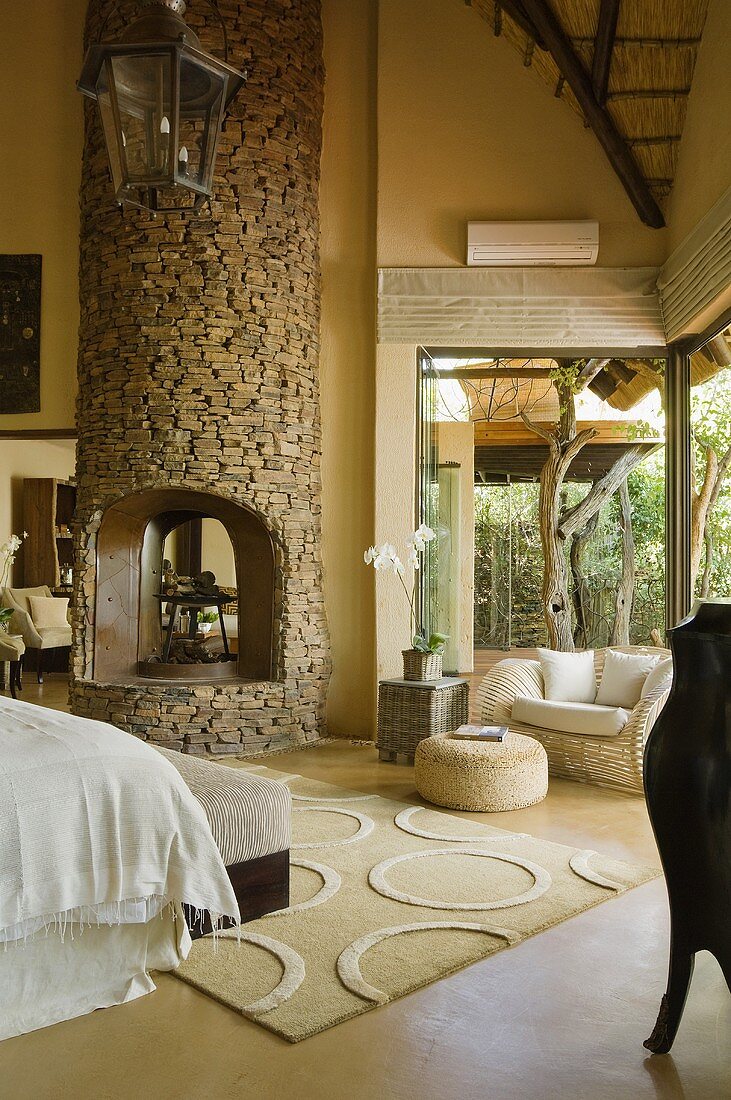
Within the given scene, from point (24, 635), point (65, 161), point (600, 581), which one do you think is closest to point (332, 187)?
point (65, 161)

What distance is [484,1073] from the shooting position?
81.4 inches

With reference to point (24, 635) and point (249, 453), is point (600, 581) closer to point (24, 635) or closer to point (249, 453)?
point (249, 453)

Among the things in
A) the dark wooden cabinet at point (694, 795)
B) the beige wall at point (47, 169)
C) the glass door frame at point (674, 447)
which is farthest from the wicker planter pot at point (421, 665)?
the dark wooden cabinet at point (694, 795)

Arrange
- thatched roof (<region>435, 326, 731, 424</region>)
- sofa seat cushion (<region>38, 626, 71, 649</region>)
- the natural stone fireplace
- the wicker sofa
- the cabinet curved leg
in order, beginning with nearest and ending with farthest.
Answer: the cabinet curved leg < the wicker sofa < the natural stone fireplace < thatched roof (<region>435, 326, 731, 424</region>) < sofa seat cushion (<region>38, 626, 71, 649</region>)

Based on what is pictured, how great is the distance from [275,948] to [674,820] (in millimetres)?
1256

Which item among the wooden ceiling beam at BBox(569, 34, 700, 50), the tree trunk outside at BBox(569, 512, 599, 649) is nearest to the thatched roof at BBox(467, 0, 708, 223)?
the wooden ceiling beam at BBox(569, 34, 700, 50)

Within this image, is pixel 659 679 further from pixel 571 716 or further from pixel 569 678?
pixel 569 678

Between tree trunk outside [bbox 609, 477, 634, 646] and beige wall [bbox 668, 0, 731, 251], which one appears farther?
tree trunk outside [bbox 609, 477, 634, 646]

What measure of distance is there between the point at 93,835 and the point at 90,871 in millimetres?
84

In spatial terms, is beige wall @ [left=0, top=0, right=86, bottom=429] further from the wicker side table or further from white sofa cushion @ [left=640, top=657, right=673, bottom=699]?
white sofa cushion @ [left=640, top=657, right=673, bottom=699]

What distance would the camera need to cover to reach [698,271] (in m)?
4.82

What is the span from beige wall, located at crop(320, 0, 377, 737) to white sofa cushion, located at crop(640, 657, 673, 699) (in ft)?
6.10

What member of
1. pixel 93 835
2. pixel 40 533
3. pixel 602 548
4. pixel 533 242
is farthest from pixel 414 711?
pixel 40 533

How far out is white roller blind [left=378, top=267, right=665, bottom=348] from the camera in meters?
5.60
